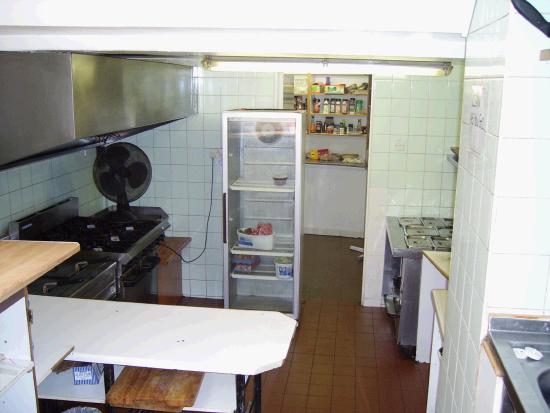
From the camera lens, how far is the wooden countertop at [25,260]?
1622mm

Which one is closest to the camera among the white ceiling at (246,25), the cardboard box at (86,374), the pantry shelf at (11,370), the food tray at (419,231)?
the pantry shelf at (11,370)

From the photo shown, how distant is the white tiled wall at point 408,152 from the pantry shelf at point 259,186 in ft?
2.67

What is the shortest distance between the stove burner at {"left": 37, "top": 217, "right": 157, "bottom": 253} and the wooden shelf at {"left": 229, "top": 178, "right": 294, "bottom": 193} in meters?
0.73

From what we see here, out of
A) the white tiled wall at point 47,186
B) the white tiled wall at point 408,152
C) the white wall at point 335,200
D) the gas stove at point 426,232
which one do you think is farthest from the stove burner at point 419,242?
the white wall at point 335,200

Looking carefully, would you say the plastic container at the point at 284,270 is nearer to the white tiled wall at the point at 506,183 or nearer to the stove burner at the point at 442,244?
the stove burner at the point at 442,244

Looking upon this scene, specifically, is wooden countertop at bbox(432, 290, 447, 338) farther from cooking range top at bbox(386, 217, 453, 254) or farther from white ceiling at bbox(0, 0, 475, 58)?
white ceiling at bbox(0, 0, 475, 58)

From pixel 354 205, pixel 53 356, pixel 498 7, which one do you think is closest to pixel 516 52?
pixel 498 7

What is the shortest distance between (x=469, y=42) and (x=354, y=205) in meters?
5.11

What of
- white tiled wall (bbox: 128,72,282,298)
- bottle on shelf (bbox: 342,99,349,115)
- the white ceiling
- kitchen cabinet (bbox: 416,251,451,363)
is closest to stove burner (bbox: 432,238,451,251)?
kitchen cabinet (bbox: 416,251,451,363)

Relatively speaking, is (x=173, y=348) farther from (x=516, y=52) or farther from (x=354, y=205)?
(x=354, y=205)

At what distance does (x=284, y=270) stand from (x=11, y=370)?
3.14 meters

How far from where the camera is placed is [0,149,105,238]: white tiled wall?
3.59 metres

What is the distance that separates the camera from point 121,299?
3762 millimetres

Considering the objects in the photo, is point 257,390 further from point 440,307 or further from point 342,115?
point 342,115
